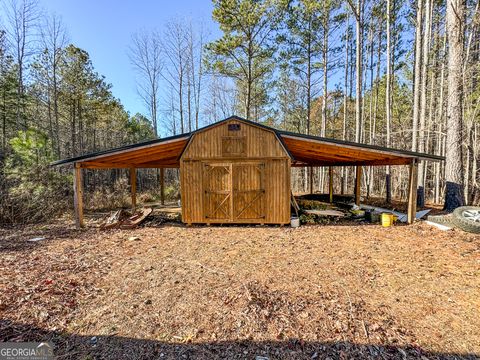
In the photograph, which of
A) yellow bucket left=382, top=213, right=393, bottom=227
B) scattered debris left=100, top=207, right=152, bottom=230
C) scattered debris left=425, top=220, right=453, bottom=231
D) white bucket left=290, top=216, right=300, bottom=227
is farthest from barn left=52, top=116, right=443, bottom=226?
scattered debris left=100, top=207, right=152, bottom=230

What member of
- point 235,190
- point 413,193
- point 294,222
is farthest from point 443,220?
point 235,190

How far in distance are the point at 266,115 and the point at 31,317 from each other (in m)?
20.6

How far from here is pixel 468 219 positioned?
5859 millimetres

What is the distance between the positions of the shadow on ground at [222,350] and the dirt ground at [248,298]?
0.01m

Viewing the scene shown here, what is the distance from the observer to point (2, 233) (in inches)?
261

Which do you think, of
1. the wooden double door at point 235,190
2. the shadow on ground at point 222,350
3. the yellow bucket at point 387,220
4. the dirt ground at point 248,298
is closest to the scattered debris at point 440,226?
the dirt ground at point 248,298

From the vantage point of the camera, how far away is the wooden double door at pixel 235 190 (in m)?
7.37

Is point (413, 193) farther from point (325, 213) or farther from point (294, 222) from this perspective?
point (294, 222)

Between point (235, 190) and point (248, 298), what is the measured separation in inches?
178

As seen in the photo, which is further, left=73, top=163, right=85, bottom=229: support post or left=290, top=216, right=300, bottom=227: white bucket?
left=290, top=216, right=300, bottom=227: white bucket

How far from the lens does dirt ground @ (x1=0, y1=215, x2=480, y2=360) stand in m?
2.29

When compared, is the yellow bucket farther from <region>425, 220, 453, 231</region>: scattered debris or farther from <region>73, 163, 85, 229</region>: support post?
<region>73, 163, 85, 229</region>: support post

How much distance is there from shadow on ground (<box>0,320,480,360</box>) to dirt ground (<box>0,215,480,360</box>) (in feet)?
0.03

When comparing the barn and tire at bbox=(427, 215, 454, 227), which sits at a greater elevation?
the barn
